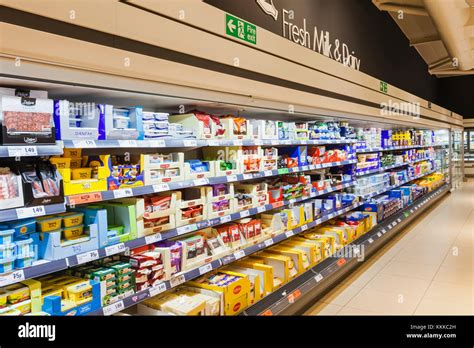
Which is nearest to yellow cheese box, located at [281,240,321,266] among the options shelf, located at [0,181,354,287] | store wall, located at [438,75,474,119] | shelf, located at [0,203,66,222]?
shelf, located at [0,181,354,287]

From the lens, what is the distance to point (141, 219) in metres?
2.41

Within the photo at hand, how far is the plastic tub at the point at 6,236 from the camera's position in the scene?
1769 mm

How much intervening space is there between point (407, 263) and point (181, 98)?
409 centimetres

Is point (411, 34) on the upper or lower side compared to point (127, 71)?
upper

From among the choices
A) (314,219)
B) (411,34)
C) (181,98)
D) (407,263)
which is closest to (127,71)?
(181,98)

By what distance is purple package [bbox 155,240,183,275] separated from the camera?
259 centimetres

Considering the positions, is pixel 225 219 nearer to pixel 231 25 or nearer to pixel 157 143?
pixel 157 143

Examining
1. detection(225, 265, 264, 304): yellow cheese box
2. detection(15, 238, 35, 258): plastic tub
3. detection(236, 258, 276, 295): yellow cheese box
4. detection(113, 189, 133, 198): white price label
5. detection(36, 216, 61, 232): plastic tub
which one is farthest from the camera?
detection(236, 258, 276, 295): yellow cheese box

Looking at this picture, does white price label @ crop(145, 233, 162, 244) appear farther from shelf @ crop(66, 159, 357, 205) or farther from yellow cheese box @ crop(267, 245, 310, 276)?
A: yellow cheese box @ crop(267, 245, 310, 276)

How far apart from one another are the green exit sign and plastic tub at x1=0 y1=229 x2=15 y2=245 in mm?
1905

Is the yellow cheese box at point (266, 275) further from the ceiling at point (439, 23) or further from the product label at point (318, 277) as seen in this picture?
the ceiling at point (439, 23)

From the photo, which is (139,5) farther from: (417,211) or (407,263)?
(417,211)

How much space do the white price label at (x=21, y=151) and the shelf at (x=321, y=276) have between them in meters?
1.87

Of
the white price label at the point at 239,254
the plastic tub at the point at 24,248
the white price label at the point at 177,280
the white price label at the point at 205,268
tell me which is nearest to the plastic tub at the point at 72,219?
the plastic tub at the point at 24,248
